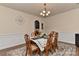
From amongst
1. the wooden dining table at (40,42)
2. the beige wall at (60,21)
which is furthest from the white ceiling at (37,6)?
the wooden dining table at (40,42)

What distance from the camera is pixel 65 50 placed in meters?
2.93

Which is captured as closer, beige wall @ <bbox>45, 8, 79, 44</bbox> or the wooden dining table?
beige wall @ <bbox>45, 8, 79, 44</bbox>

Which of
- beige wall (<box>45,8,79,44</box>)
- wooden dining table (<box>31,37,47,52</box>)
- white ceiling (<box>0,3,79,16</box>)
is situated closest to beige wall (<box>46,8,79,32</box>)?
beige wall (<box>45,8,79,44</box>)

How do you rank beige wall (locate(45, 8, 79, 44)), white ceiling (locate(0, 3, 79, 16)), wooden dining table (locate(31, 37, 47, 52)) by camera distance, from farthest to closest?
wooden dining table (locate(31, 37, 47, 52)) < beige wall (locate(45, 8, 79, 44)) < white ceiling (locate(0, 3, 79, 16))

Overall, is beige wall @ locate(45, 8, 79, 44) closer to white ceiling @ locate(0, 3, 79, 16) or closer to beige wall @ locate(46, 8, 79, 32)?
beige wall @ locate(46, 8, 79, 32)

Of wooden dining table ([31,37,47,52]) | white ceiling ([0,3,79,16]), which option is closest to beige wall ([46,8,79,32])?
white ceiling ([0,3,79,16])

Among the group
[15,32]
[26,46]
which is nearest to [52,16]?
[15,32]

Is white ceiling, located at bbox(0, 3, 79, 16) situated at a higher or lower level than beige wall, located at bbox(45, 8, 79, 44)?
higher

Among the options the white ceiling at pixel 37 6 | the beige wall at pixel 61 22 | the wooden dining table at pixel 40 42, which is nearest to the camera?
the white ceiling at pixel 37 6

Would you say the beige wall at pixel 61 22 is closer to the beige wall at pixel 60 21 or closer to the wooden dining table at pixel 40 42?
the beige wall at pixel 60 21

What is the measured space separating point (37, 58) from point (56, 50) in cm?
211

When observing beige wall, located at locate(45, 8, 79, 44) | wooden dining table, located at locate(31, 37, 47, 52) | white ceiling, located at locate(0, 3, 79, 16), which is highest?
white ceiling, located at locate(0, 3, 79, 16)

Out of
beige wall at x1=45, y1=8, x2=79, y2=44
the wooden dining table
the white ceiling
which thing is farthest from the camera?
the wooden dining table

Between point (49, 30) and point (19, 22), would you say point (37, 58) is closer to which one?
point (49, 30)
